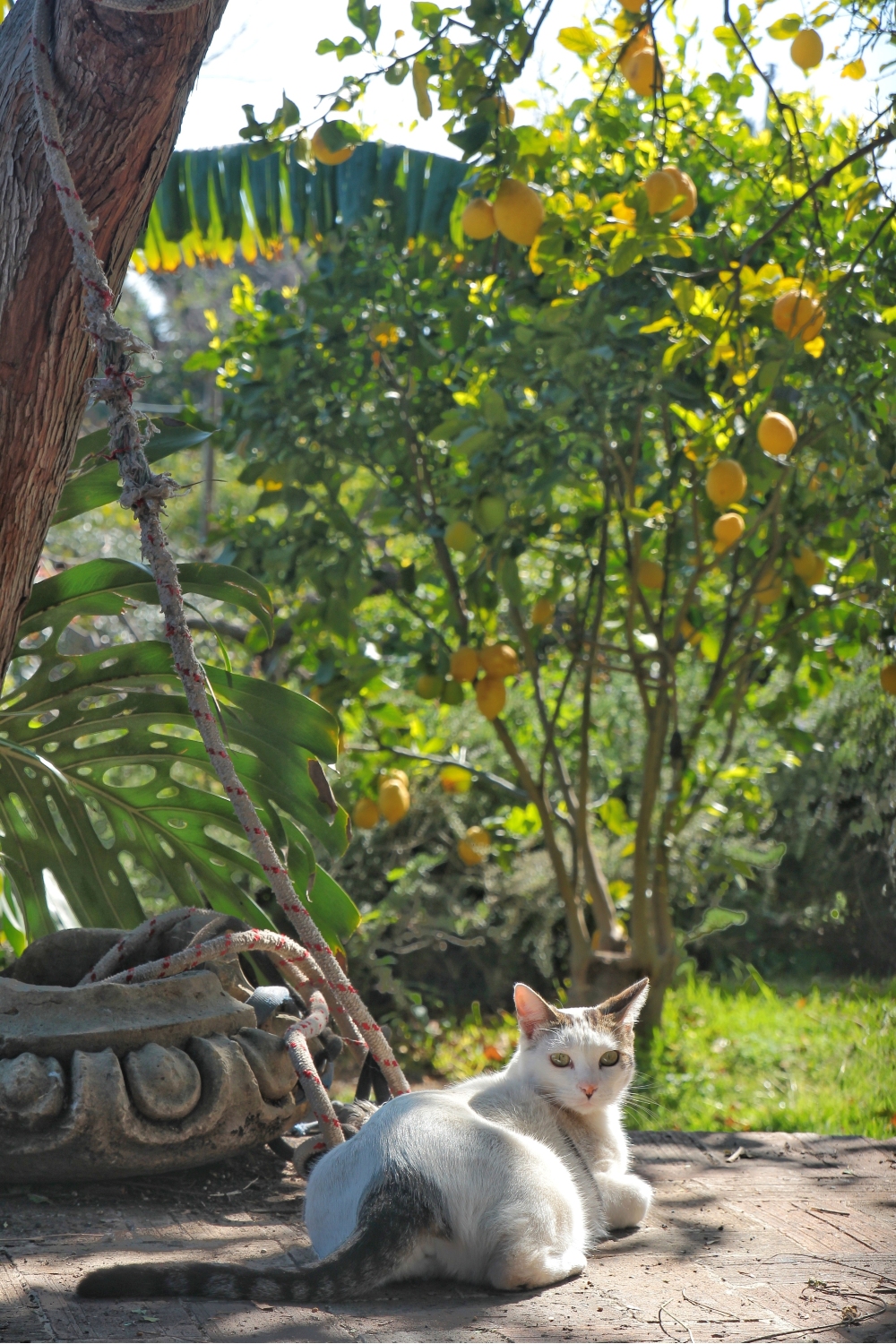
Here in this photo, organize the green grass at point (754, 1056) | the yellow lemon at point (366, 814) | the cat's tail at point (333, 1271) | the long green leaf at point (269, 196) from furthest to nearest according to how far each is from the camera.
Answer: the long green leaf at point (269, 196)
the yellow lemon at point (366, 814)
the green grass at point (754, 1056)
the cat's tail at point (333, 1271)

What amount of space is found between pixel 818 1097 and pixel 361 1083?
2.32 m

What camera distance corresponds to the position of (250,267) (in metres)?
17.6

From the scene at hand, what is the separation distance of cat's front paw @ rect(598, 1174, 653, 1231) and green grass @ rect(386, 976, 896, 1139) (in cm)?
140

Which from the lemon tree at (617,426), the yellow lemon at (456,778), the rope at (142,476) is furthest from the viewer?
the yellow lemon at (456,778)

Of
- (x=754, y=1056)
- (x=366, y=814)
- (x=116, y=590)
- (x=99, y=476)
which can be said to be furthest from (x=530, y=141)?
(x=754, y=1056)

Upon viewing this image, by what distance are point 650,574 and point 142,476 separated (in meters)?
2.35

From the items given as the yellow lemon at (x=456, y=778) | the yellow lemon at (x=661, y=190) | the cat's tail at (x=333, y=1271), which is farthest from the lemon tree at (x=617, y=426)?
the cat's tail at (x=333, y=1271)

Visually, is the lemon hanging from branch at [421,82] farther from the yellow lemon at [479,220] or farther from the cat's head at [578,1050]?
the cat's head at [578,1050]

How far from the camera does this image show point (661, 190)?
236cm

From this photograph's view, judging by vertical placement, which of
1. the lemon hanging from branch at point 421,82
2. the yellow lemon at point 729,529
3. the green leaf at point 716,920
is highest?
the lemon hanging from branch at point 421,82

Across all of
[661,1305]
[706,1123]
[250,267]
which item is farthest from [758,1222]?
[250,267]

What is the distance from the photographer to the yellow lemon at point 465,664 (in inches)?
133

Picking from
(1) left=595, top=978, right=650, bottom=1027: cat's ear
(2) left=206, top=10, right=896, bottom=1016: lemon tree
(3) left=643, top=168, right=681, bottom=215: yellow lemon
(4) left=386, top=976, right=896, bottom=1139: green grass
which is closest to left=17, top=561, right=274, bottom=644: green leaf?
(2) left=206, top=10, right=896, bottom=1016: lemon tree

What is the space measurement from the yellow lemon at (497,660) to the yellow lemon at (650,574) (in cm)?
58
